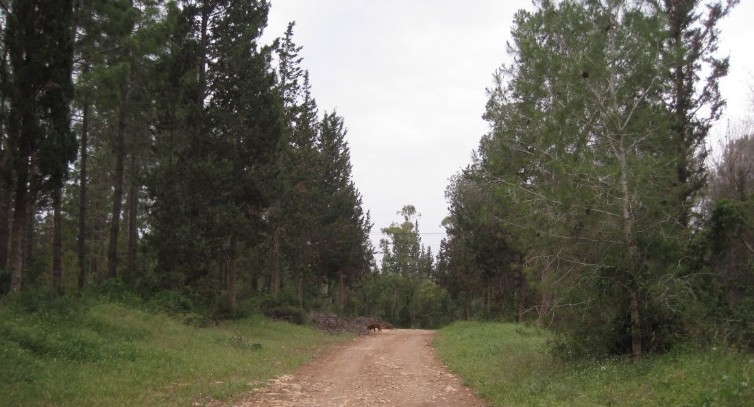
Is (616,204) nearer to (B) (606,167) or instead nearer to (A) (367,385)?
(B) (606,167)

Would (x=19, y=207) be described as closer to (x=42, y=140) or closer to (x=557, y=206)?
(x=42, y=140)

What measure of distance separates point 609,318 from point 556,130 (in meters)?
4.23

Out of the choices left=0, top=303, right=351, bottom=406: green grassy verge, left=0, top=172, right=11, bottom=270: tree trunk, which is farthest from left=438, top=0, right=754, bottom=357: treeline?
left=0, top=172, right=11, bottom=270: tree trunk

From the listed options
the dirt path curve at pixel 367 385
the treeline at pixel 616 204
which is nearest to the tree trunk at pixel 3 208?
the dirt path curve at pixel 367 385

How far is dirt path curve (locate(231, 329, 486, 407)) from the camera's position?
9.62 m

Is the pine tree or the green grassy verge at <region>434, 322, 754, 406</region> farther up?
the pine tree

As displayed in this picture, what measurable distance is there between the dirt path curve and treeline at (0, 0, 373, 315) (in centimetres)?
782

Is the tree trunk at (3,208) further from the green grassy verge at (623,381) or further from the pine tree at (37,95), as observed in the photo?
the green grassy verge at (623,381)

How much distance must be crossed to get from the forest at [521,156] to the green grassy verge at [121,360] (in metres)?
2.15

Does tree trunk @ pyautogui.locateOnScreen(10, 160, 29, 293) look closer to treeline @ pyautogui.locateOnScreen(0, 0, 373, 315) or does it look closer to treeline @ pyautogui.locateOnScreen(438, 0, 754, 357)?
treeline @ pyautogui.locateOnScreen(0, 0, 373, 315)

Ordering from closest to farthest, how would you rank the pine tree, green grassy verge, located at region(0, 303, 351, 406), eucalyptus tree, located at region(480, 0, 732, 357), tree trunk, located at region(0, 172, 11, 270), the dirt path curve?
green grassy verge, located at region(0, 303, 351, 406) → the dirt path curve → eucalyptus tree, located at region(480, 0, 732, 357) → the pine tree → tree trunk, located at region(0, 172, 11, 270)

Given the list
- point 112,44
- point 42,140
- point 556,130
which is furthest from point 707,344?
point 112,44

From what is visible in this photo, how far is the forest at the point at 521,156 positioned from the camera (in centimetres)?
1130

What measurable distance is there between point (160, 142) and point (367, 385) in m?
13.8
